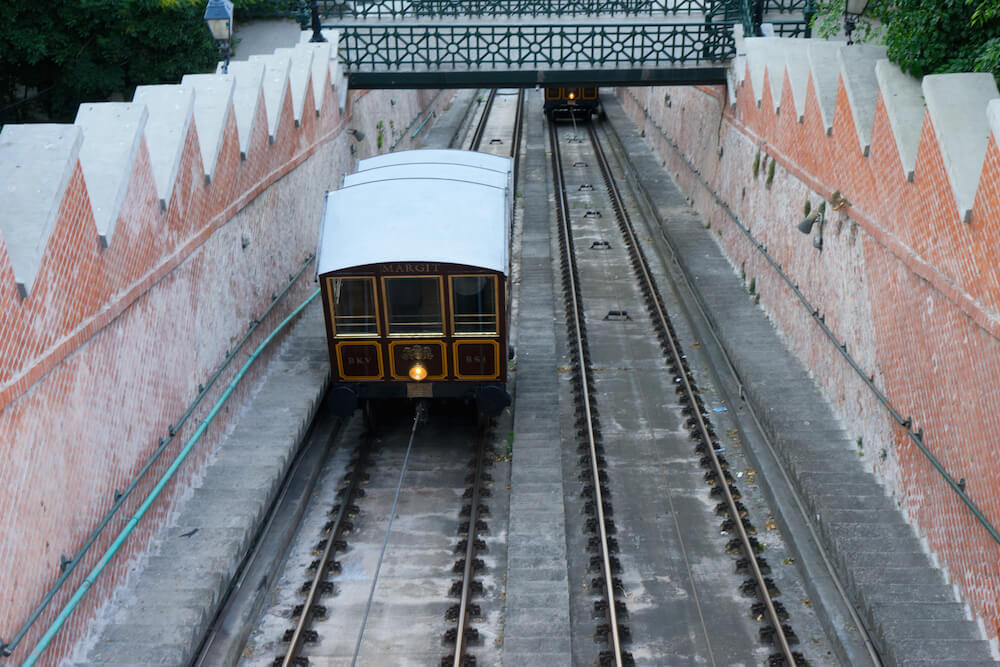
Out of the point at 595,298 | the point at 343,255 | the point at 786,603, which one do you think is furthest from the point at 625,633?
the point at 595,298

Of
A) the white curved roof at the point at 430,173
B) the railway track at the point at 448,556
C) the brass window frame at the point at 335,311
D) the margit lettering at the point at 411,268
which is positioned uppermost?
the white curved roof at the point at 430,173

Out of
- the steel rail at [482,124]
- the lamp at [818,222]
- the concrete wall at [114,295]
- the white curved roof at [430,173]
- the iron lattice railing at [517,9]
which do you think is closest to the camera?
the concrete wall at [114,295]

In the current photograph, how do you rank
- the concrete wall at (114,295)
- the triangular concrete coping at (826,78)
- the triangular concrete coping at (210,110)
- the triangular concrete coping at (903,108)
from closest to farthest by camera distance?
1. the concrete wall at (114,295)
2. the triangular concrete coping at (903,108)
3. the triangular concrete coping at (210,110)
4. the triangular concrete coping at (826,78)

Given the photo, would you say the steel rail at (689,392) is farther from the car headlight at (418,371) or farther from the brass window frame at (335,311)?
the brass window frame at (335,311)

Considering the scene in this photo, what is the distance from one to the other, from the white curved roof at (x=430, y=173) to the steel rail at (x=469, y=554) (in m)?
3.73

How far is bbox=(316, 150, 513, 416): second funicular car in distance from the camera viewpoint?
11266 millimetres

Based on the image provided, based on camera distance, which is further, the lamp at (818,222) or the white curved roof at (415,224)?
the lamp at (818,222)

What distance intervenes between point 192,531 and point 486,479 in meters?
3.62

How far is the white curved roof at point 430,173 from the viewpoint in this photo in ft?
43.4

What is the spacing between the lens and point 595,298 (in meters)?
18.1

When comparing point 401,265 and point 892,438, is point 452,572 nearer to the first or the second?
point 401,265

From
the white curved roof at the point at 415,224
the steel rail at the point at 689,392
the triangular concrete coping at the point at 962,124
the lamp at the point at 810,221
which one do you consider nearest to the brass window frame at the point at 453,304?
the white curved roof at the point at 415,224

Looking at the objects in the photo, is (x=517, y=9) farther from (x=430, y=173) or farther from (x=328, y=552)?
(x=328, y=552)

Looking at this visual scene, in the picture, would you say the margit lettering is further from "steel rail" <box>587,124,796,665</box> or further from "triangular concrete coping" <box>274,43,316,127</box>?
"triangular concrete coping" <box>274,43,316,127</box>
